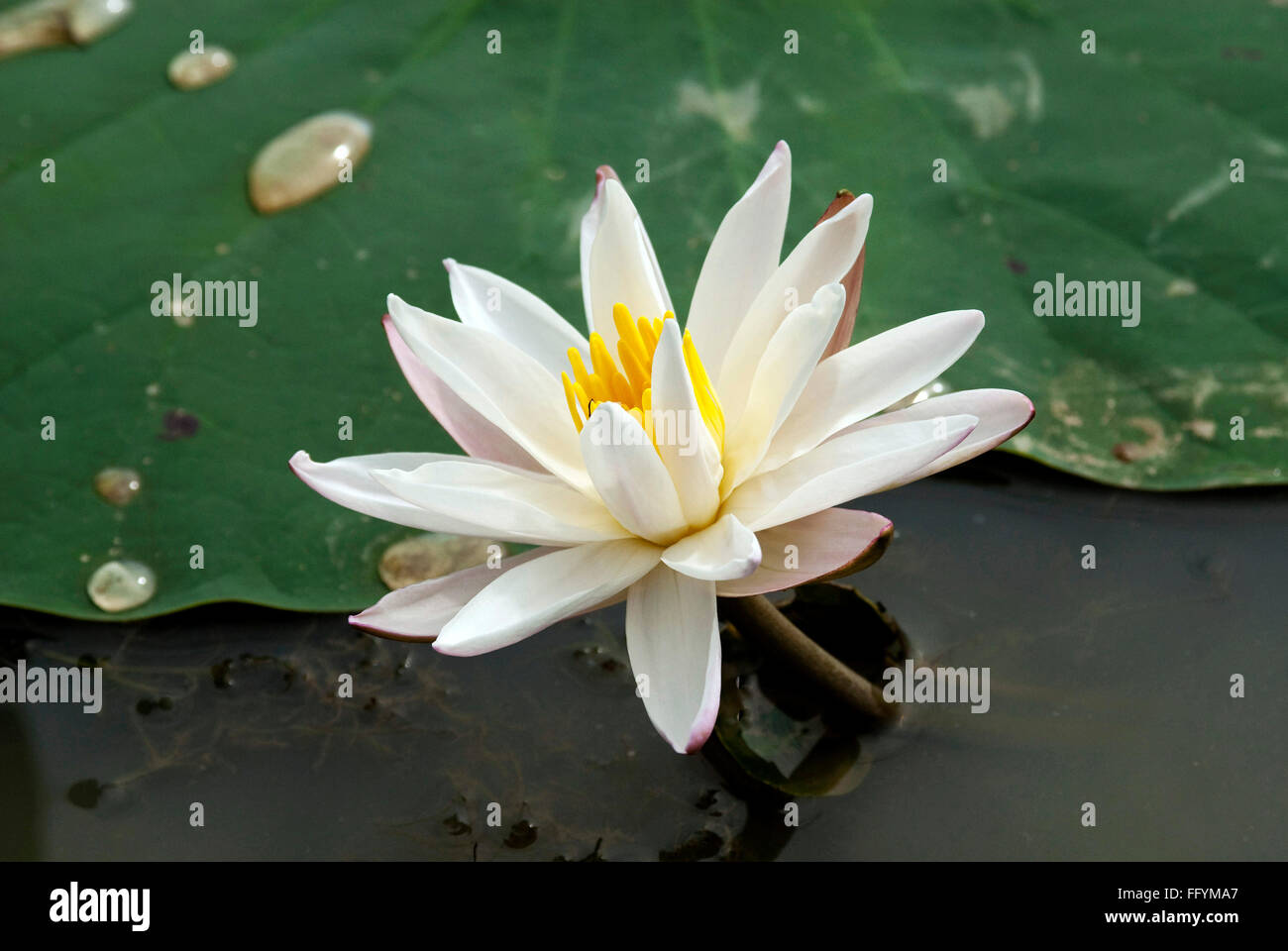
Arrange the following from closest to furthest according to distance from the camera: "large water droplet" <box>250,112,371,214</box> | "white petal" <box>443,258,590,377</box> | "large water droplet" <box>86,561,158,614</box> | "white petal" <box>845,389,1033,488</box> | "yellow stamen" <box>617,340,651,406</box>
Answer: "white petal" <box>845,389,1033,488</box> < "yellow stamen" <box>617,340,651,406</box> < "white petal" <box>443,258,590,377</box> < "large water droplet" <box>86,561,158,614</box> < "large water droplet" <box>250,112,371,214</box>

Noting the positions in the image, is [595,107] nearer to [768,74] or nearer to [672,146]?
[672,146]

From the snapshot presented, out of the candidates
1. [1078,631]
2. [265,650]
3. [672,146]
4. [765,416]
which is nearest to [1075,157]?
[672,146]

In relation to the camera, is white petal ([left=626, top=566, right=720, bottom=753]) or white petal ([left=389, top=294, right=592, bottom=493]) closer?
white petal ([left=626, top=566, right=720, bottom=753])

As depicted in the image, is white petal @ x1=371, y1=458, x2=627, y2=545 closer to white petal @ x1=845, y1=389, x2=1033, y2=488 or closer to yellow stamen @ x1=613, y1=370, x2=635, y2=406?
yellow stamen @ x1=613, y1=370, x2=635, y2=406

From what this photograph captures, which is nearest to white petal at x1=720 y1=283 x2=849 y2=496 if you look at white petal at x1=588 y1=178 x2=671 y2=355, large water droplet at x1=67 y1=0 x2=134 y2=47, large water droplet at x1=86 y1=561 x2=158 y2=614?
white petal at x1=588 y1=178 x2=671 y2=355

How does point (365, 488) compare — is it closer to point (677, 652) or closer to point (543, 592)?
point (543, 592)
